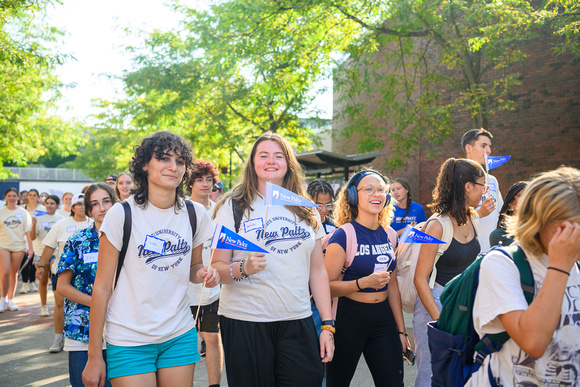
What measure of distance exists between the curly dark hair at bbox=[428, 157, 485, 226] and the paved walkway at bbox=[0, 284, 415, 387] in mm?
2414

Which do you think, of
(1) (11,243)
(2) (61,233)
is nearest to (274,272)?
(2) (61,233)

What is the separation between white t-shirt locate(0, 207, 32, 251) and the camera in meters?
10.1

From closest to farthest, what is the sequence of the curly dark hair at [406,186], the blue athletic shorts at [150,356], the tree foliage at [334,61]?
1. the blue athletic shorts at [150,356]
2. the curly dark hair at [406,186]
3. the tree foliage at [334,61]

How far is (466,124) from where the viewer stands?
15258 mm

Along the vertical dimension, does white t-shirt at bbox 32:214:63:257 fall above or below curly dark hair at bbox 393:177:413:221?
below

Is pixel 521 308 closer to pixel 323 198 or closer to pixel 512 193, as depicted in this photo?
pixel 512 193

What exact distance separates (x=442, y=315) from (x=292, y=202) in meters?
1.17

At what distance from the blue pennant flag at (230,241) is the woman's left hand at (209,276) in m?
0.17

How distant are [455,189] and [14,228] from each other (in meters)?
9.18

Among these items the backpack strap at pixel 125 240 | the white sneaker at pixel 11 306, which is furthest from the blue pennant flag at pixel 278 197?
the white sneaker at pixel 11 306

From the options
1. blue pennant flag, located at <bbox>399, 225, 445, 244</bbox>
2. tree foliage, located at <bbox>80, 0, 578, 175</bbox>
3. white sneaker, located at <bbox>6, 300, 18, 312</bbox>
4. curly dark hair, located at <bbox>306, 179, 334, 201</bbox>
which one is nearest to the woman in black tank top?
blue pennant flag, located at <bbox>399, 225, 445, 244</bbox>

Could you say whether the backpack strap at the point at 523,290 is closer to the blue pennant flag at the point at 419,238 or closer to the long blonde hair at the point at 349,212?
the blue pennant flag at the point at 419,238

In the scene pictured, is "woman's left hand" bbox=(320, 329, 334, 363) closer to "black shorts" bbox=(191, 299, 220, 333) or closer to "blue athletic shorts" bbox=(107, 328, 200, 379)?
"blue athletic shorts" bbox=(107, 328, 200, 379)

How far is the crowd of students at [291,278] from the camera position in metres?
2.12
